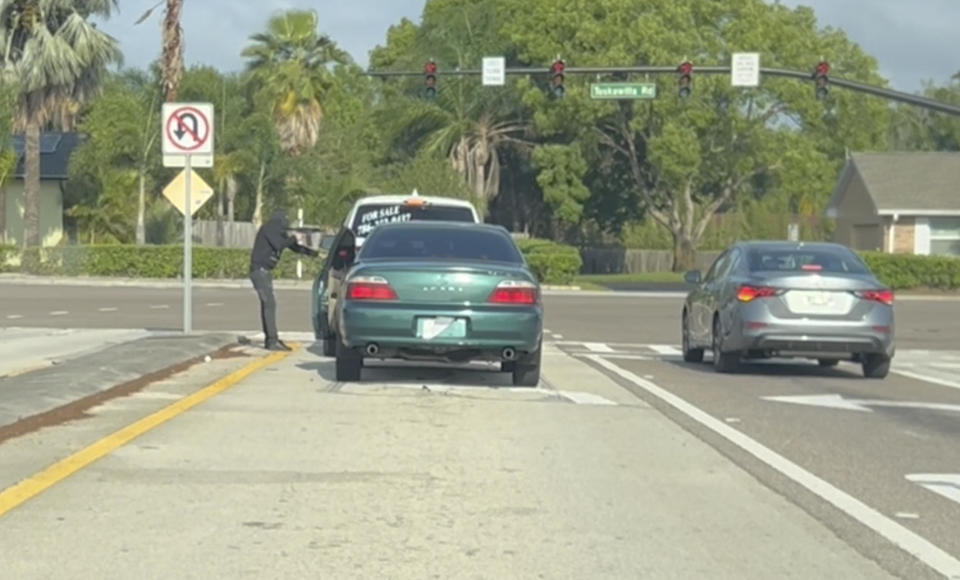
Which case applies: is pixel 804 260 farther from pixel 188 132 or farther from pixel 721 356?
pixel 188 132

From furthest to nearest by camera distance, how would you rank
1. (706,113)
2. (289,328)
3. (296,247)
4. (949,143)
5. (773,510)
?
(949,143)
(706,113)
(289,328)
(296,247)
(773,510)

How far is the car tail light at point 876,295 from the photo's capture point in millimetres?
17755

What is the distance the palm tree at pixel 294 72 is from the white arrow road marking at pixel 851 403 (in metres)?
48.2

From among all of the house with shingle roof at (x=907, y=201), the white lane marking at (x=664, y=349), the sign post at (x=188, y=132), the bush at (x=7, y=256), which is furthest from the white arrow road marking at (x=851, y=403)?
the house with shingle roof at (x=907, y=201)

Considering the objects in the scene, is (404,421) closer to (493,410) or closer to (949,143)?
(493,410)

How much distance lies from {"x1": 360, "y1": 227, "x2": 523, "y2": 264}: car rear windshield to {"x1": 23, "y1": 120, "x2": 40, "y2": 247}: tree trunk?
3802cm

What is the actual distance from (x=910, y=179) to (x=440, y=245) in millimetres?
45608

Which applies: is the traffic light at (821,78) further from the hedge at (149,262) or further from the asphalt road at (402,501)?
the asphalt road at (402,501)

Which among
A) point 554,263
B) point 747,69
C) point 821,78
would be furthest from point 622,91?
point 554,263

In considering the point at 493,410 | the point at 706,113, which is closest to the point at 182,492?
the point at 493,410

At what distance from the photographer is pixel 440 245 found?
52.5 ft

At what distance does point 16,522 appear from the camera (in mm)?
8281

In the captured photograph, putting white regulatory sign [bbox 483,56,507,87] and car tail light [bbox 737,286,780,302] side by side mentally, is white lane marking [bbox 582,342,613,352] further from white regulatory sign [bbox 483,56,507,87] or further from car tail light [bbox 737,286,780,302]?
white regulatory sign [bbox 483,56,507,87]

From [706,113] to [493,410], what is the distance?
4936 cm
